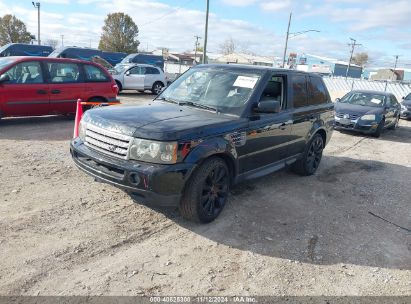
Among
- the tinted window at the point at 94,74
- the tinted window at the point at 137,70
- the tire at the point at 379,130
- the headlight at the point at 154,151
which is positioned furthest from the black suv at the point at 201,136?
the tinted window at the point at 137,70

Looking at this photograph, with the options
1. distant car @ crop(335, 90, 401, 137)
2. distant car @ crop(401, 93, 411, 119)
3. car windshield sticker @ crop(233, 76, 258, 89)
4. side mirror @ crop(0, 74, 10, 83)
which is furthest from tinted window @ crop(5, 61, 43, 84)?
distant car @ crop(401, 93, 411, 119)

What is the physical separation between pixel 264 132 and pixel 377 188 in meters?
2.76

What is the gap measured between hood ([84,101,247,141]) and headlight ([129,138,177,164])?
0.06 m

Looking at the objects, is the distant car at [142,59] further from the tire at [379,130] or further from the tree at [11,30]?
the tree at [11,30]

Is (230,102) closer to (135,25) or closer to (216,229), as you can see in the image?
(216,229)

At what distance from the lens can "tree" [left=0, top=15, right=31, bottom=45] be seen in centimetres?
5144

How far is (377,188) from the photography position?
6293 millimetres

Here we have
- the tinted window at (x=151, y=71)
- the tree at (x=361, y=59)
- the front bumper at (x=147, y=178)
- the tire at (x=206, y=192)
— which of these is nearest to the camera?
the front bumper at (x=147, y=178)

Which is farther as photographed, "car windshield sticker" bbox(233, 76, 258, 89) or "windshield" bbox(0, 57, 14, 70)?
"windshield" bbox(0, 57, 14, 70)

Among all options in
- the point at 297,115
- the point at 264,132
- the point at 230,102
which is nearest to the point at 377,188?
the point at 297,115

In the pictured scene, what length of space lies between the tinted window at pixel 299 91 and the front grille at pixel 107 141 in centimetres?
298

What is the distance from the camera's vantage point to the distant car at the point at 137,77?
17609 millimetres

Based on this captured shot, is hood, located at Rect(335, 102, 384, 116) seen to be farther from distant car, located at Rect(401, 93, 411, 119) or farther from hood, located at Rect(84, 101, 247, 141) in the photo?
hood, located at Rect(84, 101, 247, 141)

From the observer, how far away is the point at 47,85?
862cm
